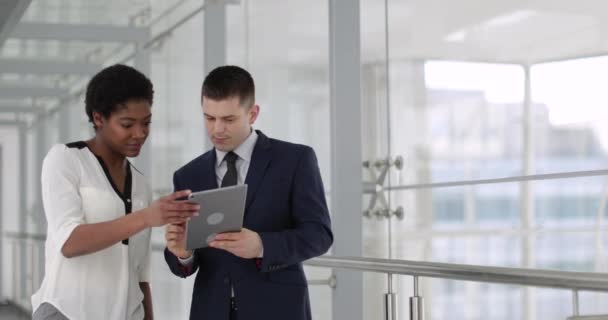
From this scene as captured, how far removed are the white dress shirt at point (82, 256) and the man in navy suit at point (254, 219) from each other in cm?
18

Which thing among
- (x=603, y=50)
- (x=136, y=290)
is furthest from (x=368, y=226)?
(x=136, y=290)

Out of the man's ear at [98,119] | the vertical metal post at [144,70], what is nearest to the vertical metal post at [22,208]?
the vertical metal post at [144,70]

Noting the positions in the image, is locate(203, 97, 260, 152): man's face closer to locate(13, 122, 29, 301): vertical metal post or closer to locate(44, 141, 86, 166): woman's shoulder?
locate(44, 141, 86, 166): woman's shoulder

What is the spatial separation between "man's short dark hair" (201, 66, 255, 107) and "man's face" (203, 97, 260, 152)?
0.04ft

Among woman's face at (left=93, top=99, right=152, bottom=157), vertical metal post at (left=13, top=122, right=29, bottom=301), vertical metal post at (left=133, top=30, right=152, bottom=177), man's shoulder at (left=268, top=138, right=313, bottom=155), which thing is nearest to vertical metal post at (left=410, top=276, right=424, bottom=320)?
man's shoulder at (left=268, top=138, right=313, bottom=155)

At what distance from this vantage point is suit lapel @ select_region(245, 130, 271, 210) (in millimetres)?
2527

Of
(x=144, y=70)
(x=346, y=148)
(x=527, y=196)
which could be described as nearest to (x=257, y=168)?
(x=527, y=196)

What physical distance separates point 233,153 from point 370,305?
7.24ft

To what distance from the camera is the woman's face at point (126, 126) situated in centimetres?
→ 262

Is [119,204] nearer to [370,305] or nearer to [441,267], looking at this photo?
[441,267]

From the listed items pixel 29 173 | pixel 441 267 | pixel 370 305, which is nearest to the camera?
pixel 441 267

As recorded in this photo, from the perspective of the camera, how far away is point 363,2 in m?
4.89

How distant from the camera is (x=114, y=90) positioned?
2627 millimetres

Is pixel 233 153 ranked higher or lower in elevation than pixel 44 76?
lower
